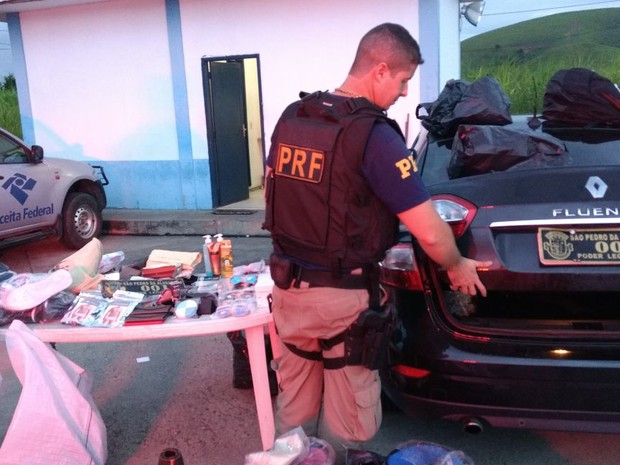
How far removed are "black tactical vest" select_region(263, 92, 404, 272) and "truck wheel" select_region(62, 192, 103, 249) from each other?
615 centimetres

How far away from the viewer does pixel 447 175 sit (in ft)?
9.65

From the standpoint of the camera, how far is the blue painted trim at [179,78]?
920 cm

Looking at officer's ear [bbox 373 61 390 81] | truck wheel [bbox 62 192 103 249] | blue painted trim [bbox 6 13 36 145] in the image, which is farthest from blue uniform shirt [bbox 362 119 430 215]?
blue painted trim [bbox 6 13 36 145]

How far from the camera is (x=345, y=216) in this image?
2170 millimetres

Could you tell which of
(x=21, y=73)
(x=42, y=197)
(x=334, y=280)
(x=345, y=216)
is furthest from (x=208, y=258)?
(x=21, y=73)

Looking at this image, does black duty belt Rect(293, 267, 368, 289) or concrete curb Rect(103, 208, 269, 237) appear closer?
black duty belt Rect(293, 267, 368, 289)

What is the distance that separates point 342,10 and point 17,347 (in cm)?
679

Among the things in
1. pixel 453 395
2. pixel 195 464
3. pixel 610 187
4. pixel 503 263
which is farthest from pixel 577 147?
pixel 195 464

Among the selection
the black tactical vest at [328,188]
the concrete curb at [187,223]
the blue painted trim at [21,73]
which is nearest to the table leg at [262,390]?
the black tactical vest at [328,188]

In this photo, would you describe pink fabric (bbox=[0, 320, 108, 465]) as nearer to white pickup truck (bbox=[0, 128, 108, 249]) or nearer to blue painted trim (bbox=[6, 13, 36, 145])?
white pickup truck (bbox=[0, 128, 108, 249])

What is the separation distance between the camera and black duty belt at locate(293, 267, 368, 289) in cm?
227

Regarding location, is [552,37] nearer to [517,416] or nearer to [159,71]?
[159,71]

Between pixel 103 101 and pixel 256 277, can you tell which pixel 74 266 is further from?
pixel 103 101

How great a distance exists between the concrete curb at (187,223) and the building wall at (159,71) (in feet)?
1.77
